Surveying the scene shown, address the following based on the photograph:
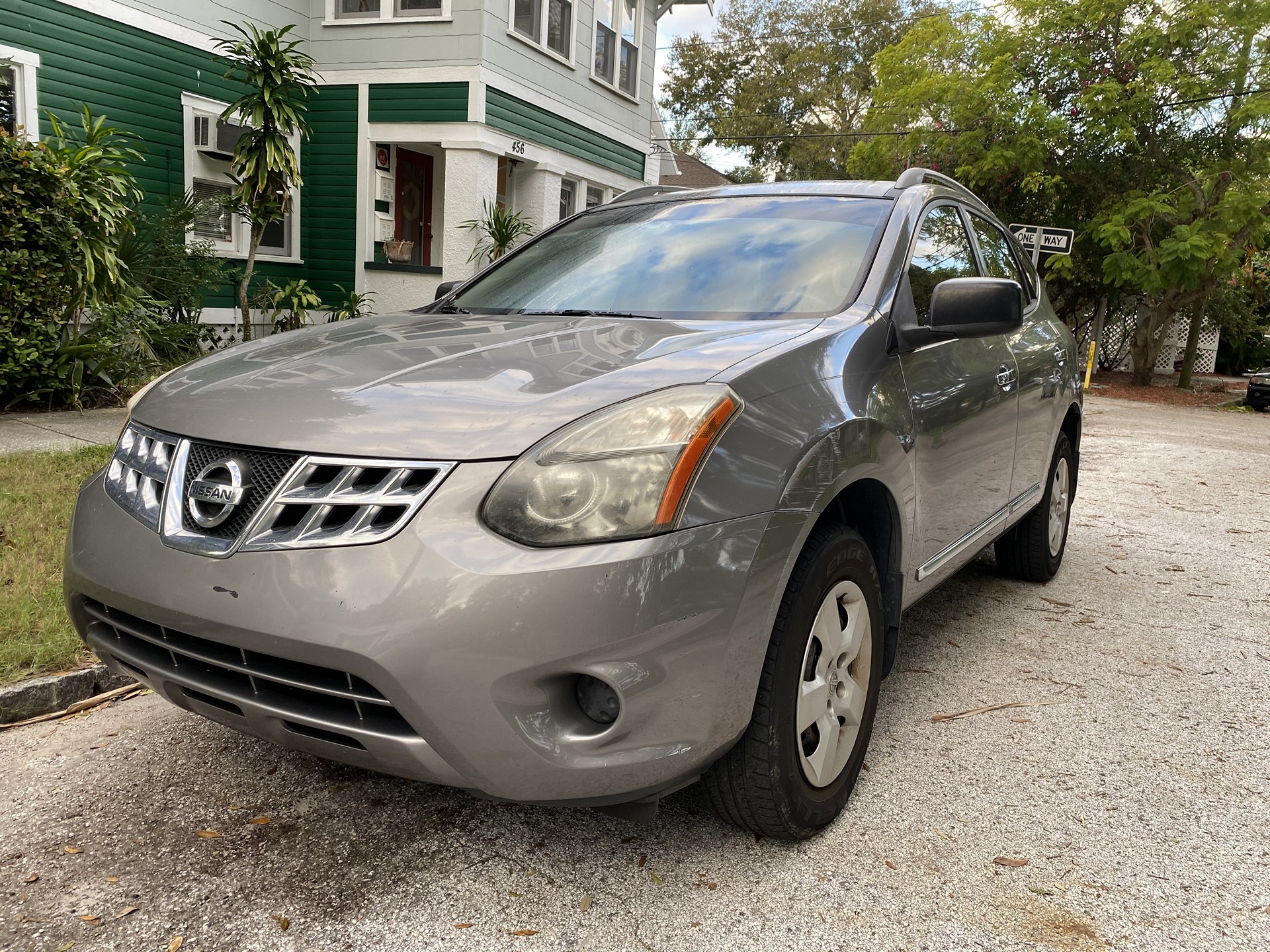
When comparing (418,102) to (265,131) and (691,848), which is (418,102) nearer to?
(265,131)

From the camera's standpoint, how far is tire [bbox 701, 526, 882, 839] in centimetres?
219

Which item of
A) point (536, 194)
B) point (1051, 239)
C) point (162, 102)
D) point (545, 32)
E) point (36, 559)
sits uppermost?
point (545, 32)

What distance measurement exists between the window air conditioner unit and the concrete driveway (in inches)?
402

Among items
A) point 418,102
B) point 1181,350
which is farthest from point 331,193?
point 1181,350

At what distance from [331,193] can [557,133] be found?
3552mm

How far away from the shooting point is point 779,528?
6.95 feet

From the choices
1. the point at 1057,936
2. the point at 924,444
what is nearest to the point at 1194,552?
the point at 924,444

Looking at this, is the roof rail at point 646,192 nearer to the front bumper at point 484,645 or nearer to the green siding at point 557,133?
the front bumper at point 484,645

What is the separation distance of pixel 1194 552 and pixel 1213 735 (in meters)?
3.02

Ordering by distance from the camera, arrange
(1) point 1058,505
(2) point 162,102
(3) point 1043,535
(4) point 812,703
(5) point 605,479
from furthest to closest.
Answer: (2) point 162,102 < (1) point 1058,505 < (3) point 1043,535 < (4) point 812,703 < (5) point 605,479

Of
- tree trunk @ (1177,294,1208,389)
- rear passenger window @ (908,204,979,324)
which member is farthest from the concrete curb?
tree trunk @ (1177,294,1208,389)

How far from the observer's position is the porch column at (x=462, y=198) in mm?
13148

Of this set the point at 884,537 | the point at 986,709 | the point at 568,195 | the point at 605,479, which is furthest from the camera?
the point at 568,195

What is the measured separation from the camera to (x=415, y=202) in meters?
15.2
